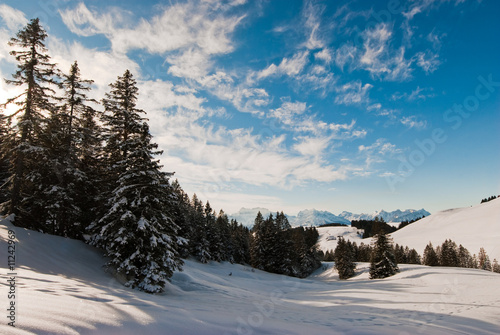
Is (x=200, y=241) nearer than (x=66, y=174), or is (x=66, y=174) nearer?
(x=66, y=174)

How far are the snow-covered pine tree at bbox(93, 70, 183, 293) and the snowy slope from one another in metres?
132

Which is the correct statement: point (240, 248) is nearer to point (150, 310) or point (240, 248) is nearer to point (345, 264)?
point (345, 264)

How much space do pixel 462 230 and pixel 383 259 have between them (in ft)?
478

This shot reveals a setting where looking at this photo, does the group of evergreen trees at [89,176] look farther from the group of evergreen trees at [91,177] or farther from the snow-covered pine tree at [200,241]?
the snow-covered pine tree at [200,241]

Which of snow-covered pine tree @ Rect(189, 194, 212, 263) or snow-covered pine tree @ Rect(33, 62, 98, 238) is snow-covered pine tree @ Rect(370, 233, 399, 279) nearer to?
snow-covered pine tree @ Rect(189, 194, 212, 263)

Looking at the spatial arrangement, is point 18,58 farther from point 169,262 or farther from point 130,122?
point 169,262

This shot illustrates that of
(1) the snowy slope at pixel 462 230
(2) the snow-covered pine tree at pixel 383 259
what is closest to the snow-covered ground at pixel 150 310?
(2) the snow-covered pine tree at pixel 383 259

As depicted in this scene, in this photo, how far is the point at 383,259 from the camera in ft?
130

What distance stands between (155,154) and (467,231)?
18254cm

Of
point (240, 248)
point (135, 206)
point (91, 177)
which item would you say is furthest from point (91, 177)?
point (240, 248)

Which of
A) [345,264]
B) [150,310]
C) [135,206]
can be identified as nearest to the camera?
[150,310]

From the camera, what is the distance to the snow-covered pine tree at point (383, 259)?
127ft

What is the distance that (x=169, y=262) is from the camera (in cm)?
1369

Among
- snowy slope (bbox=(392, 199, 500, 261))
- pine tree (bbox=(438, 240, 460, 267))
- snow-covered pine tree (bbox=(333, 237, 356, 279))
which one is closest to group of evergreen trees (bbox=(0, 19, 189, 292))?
snow-covered pine tree (bbox=(333, 237, 356, 279))
